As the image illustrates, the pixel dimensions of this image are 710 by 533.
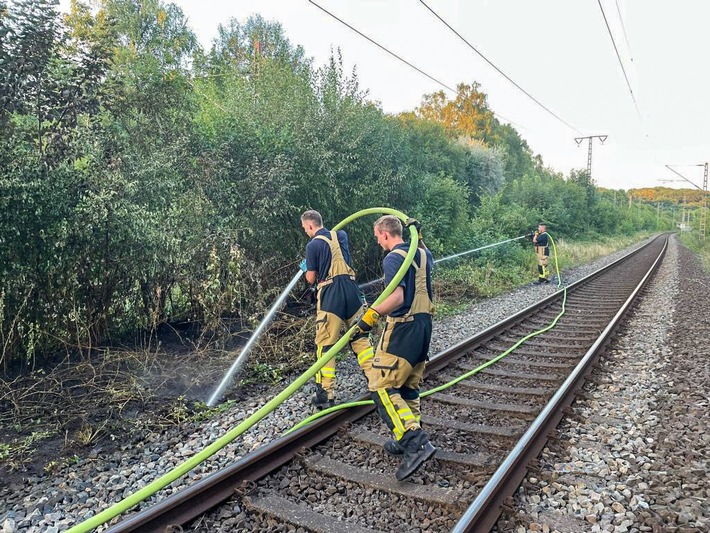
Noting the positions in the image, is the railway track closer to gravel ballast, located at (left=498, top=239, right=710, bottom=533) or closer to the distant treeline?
gravel ballast, located at (left=498, top=239, right=710, bottom=533)

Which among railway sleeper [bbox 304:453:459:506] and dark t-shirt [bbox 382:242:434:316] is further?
dark t-shirt [bbox 382:242:434:316]

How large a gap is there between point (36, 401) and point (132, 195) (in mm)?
2692

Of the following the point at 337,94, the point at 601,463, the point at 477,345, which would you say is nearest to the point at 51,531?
the point at 601,463

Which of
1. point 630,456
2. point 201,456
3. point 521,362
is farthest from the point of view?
point 521,362

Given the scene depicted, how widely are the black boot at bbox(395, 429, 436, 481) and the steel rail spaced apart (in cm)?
53

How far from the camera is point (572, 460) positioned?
429 centimetres

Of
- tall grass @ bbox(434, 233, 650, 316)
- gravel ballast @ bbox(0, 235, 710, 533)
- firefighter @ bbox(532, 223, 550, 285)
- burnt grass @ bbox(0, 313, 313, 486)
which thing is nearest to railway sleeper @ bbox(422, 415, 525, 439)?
gravel ballast @ bbox(0, 235, 710, 533)

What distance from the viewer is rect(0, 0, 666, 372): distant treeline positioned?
19.6ft

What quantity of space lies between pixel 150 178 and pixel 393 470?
511cm

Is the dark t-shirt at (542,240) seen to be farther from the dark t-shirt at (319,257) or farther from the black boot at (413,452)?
the black boot at (413,452)

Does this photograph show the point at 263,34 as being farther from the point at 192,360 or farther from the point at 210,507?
the point at 210,507

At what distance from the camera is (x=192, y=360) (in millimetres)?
6977

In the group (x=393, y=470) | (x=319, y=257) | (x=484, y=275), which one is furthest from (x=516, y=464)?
(x=484, y=275)

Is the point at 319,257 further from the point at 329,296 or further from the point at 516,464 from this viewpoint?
the point at 516,464
